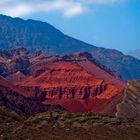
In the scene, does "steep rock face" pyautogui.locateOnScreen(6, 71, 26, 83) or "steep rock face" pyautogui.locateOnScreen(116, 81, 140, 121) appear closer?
"steep rock face" pyautogui.locateOnScreen(116, 81, 140, 121)

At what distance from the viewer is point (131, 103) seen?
106 meters

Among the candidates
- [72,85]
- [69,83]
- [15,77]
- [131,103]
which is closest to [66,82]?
[69,83]

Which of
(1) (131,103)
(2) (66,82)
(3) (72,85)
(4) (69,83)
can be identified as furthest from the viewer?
(2) (66,82)

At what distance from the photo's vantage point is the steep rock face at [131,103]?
98419mm

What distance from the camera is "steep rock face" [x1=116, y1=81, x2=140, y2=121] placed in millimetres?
98419

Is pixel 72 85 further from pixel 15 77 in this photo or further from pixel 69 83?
pixel 15 77

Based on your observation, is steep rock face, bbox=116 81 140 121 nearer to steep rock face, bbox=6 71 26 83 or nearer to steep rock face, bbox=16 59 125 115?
steep rock face, bbox=16 59 125 115

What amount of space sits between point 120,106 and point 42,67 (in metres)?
90.4

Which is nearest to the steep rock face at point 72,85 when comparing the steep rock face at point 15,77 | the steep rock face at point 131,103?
the steep rock face at point 15,77

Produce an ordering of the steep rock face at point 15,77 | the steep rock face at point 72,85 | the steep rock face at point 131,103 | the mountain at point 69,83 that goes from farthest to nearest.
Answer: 1. the steep rock face at point 15,77
2. the steep rock face at point 72,85
3. the mountain at point 69,83
4. the steep rock face at point 131,103

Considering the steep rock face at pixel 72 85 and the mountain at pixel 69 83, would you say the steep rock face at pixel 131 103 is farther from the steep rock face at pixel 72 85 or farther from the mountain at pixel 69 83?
the steep rock face at pixel 72 85

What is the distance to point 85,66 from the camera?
7603 inches

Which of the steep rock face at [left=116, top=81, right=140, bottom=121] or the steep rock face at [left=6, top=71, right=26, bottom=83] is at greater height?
the steep rock face at [left=6, top=71, right=26, bottom=83]

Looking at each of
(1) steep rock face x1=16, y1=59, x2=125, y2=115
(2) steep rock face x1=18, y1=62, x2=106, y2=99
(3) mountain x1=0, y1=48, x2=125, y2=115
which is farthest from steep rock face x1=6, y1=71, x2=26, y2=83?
(2) steep rock face x1=18, y1=62, x2=106, y2=99
